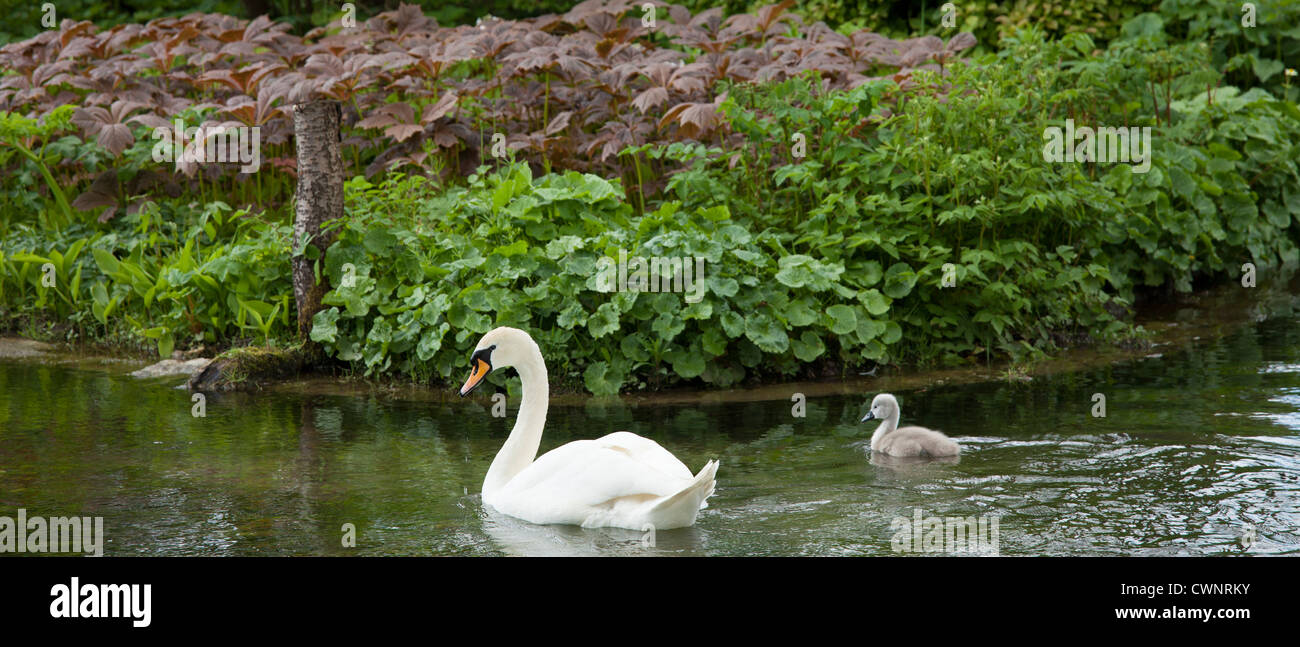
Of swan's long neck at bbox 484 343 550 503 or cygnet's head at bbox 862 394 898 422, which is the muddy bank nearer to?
cygnet's head at bbox 862 394 898 422

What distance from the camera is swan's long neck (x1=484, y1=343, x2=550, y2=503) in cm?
604

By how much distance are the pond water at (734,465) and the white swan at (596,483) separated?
0.08 meters

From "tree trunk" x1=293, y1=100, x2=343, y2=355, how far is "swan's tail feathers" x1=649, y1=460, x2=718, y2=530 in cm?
429

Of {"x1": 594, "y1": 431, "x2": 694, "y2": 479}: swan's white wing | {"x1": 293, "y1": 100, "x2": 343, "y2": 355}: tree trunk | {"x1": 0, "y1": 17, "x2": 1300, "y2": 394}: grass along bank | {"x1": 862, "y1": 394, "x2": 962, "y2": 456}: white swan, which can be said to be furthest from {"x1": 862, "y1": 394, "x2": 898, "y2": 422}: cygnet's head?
{"x1": 293, "y1": 100, "x2": 343, "y2": 355}: tree trunk

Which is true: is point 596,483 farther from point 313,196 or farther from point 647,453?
point 313,196

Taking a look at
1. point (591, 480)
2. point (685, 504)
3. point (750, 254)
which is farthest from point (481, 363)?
point (750, 254)

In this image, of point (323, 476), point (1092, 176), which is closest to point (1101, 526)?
point (323, 476)

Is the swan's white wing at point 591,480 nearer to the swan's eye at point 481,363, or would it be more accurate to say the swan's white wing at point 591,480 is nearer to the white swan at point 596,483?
the white swan at point 596,483

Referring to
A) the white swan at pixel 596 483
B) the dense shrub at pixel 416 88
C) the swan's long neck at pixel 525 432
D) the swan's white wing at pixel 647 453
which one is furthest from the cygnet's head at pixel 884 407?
the dense shrub at pixel 416 88

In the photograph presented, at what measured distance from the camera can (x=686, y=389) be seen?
27.8ft

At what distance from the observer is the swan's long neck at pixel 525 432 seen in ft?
19.8

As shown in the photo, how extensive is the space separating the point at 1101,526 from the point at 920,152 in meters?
4.21

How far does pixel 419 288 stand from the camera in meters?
8.66

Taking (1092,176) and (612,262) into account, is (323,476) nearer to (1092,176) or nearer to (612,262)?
(612,262)
